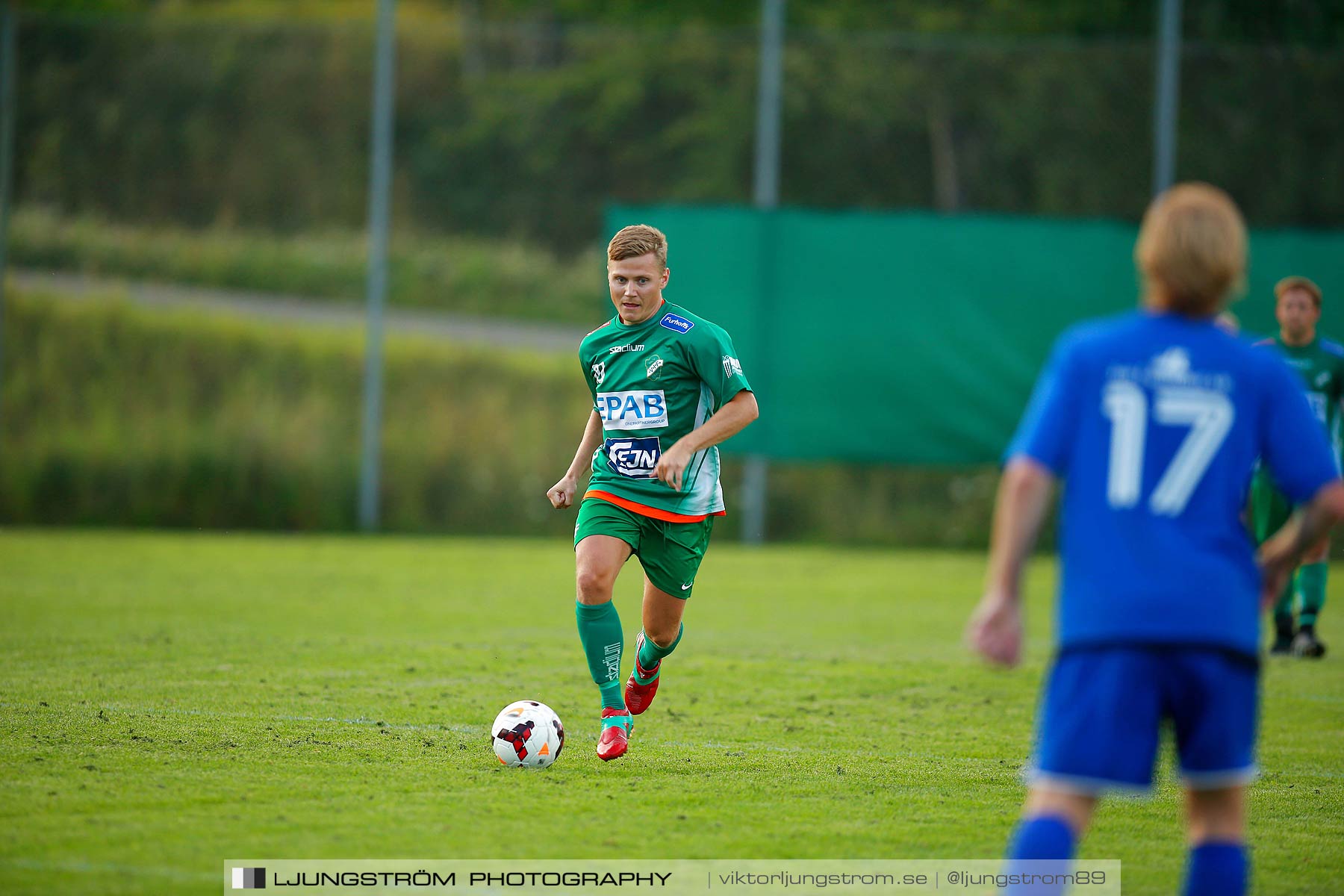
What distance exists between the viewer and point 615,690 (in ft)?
18.5

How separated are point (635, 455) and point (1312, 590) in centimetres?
508

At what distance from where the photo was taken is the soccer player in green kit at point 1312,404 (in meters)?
8.83

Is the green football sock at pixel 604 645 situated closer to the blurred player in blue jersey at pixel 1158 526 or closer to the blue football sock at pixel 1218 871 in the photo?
the blurred player in blue jersey at pixel 1158 526

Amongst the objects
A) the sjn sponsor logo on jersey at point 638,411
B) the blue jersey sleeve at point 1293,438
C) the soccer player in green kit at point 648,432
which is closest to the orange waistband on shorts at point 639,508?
the soccer player in green kit at point 648,432

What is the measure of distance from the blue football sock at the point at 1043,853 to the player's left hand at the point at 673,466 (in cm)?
245

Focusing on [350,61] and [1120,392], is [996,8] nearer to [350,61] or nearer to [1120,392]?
[350,61]

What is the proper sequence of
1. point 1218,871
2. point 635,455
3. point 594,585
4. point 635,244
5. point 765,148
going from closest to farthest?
1. point 1218,871
2. point 594,585
3. point 635,244
4. point 635,455
5. point 765,148

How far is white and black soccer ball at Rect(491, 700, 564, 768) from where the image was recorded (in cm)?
535

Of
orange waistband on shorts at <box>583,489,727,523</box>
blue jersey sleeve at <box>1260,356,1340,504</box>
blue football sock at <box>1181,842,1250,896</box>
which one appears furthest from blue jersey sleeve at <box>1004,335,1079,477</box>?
orange waistband on shorts at <box>583,489,727,523</box>

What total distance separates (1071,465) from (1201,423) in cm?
28

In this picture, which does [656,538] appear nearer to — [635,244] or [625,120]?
[635,244]

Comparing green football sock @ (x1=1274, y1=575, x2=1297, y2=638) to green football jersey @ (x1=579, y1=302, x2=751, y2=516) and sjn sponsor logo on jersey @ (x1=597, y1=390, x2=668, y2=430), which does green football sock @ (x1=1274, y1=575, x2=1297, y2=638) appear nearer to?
green football jersey @ (x1=579, y1=302, x2=751, y2=516)

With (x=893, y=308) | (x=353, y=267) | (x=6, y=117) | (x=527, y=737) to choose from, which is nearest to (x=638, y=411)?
(x=527, y=737)

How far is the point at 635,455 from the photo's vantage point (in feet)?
19.3
